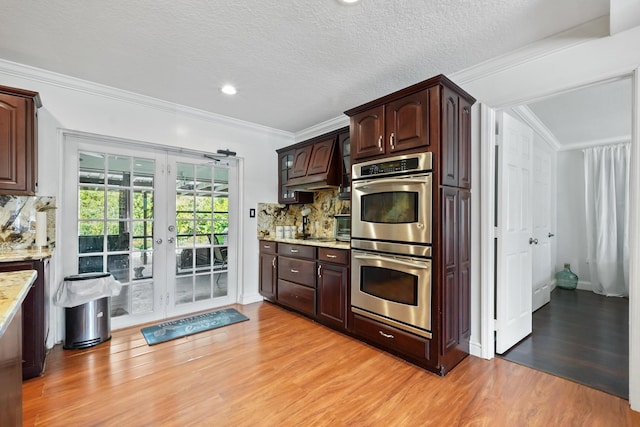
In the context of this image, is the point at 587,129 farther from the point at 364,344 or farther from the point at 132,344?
the point at 132,344

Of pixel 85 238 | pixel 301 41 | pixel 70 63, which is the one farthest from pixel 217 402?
pixel 70 63

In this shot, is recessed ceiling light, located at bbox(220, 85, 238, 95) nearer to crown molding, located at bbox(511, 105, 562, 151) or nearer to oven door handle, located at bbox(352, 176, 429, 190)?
oven door handle, located at bbox(352, 176, 429, 190)

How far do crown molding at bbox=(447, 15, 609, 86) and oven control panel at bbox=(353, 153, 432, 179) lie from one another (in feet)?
3.13

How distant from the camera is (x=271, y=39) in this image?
2209mm

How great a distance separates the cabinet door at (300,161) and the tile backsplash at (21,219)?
2.58m

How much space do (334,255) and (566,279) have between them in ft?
14.2

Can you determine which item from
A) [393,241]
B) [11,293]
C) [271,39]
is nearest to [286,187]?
[393,241]

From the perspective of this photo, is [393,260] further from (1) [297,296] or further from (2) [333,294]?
(1) [297,296]

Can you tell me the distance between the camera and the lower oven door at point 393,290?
7.66ft

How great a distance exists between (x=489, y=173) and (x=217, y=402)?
2742 mm

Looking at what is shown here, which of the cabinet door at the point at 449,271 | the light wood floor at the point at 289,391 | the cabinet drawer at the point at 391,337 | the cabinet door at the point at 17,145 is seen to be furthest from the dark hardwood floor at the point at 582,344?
the cabinet door at the point at 17,145

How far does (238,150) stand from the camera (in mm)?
4129

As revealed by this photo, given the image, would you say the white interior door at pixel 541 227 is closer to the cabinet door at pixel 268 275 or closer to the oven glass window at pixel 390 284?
the oven glass window at pixel 390 284

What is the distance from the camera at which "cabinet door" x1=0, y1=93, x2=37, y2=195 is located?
238cm
